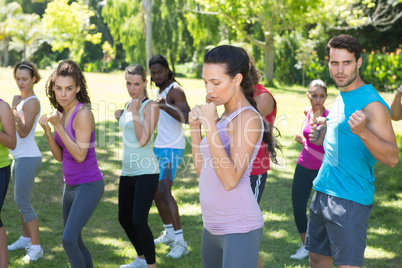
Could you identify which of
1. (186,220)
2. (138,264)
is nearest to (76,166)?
(138,264)

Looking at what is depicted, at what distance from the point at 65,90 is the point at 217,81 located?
177cm

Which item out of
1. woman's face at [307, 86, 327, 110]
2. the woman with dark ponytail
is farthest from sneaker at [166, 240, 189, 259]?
the woman with dark ponytail

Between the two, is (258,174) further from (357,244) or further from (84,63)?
(84,63)

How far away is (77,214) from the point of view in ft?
12.3

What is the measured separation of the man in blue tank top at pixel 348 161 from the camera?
3.04m

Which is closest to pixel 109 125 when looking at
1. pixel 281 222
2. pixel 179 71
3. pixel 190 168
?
pixel 190 168

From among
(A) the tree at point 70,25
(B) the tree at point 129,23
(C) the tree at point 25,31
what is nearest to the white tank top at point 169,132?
(B) the tree at point 129,23

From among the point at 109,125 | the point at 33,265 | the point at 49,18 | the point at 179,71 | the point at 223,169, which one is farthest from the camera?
the point at 49,18

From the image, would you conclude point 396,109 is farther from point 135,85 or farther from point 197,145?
point 135,85

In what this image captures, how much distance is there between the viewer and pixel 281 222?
624cm

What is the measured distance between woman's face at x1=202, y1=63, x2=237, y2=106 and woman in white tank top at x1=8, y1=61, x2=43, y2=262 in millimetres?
2942

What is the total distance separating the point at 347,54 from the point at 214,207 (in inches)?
57.1

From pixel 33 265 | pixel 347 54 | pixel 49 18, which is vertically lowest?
pixel 33 265

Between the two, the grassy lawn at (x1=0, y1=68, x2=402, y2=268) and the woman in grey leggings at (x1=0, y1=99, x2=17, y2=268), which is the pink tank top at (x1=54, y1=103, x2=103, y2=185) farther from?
the grassy lawn at (x1=0, y1=68, x2=402, y2=268)
